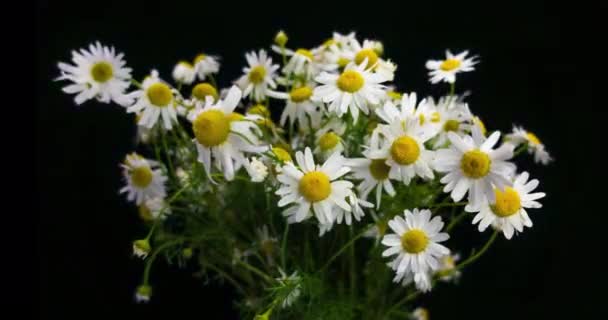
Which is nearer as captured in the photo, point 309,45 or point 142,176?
point 142,176

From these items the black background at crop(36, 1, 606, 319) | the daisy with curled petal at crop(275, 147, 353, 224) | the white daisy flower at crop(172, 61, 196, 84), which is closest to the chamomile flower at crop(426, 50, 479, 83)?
the daisy with curled petal at crop(275, 147, 353, 224)

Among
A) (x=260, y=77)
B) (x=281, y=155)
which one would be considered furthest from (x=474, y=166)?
(x=260, y=77)

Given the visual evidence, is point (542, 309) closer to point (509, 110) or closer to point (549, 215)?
point (549, 215)

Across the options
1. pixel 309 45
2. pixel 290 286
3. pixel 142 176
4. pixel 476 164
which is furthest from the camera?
pixel 309 45

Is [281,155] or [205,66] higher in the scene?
[205,66]

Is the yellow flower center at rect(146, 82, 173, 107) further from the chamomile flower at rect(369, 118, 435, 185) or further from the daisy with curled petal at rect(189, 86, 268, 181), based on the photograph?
the chamomile flower at rect(369, 118, 435, 185)

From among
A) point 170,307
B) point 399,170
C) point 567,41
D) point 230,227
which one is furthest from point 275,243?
point 567,41

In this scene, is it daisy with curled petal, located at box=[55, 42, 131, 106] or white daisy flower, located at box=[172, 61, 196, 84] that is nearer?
daisy with curled petal, located at box=[55, 42, 131, 106]

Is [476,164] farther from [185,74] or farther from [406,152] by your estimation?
[185,74]
